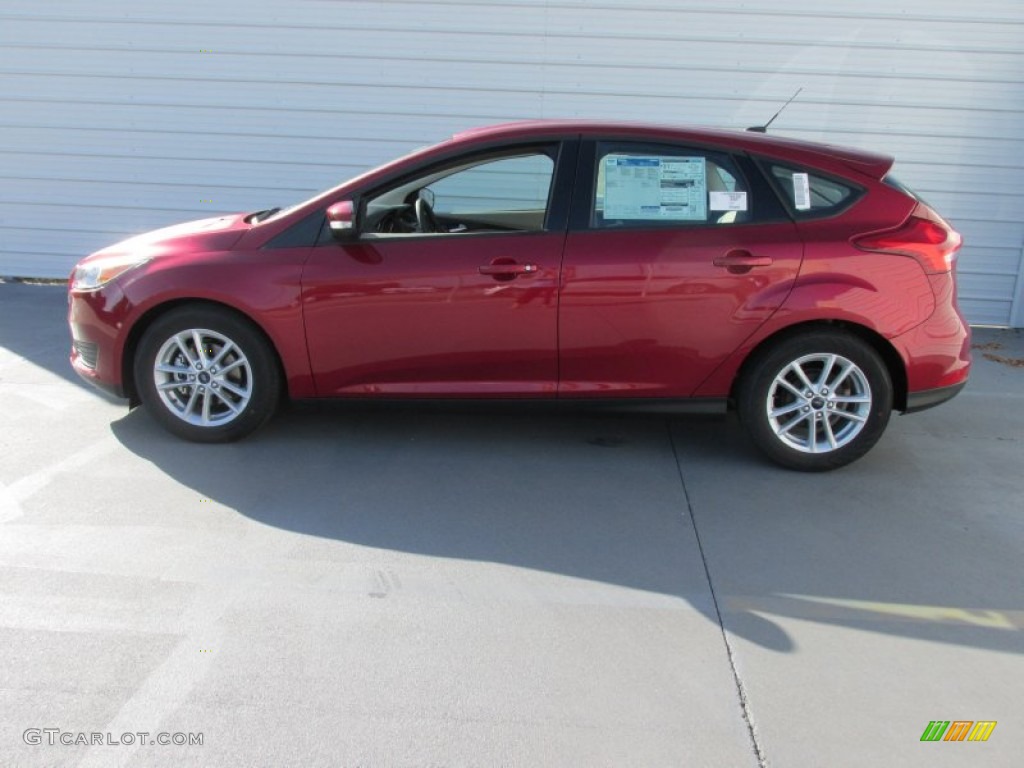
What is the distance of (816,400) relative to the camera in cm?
410

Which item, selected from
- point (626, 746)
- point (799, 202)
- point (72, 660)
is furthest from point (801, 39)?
point (72, 660)

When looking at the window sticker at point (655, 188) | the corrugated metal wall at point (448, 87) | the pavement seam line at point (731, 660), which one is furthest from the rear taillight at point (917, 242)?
the corrugated metal wall at point (448, 87)

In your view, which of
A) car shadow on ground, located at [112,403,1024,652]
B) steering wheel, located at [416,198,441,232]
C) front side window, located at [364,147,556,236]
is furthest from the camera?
steering wheel, located at [416,198,441,232]

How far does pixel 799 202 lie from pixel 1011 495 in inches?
69.7

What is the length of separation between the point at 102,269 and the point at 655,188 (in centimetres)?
286

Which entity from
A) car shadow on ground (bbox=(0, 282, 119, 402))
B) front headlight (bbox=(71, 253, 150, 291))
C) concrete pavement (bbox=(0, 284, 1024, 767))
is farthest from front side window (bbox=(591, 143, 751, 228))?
car shadow on ground (bbox=(0, 282, 119, 402))

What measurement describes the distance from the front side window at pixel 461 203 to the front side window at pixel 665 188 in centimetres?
30

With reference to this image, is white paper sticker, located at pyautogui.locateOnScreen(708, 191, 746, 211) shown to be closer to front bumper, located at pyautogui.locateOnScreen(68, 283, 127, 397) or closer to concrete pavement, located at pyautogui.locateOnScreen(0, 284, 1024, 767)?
concrete pavement, located at pyautogui.locateOnScreen(0, 284, 1024, 767)

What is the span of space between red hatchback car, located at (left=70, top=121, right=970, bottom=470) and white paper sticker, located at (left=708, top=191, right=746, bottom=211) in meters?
0.01

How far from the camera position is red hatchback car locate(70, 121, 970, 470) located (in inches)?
156

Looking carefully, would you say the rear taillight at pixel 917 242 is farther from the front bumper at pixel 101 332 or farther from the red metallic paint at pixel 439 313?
the front bumper at pixel 101 332

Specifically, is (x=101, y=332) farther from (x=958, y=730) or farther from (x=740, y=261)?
(x=958, y=730)

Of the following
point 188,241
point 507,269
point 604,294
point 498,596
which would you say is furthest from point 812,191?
point 188,241

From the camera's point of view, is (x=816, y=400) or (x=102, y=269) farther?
(x=102, y=269)
